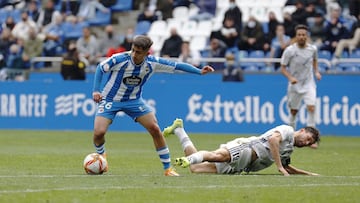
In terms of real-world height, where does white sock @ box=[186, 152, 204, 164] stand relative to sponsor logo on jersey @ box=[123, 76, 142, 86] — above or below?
below

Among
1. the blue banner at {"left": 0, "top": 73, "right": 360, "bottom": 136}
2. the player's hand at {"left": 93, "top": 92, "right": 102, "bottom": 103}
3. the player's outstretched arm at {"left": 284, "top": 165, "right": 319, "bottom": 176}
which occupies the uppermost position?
the player's hand at {"left": 93, "top": 92, "right": 102, "bottom": 103}

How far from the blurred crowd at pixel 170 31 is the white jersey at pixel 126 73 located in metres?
14.0

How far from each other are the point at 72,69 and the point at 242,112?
5438mm

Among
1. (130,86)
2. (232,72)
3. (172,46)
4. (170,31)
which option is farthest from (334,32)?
(130,86)

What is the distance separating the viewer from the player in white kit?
21.9m

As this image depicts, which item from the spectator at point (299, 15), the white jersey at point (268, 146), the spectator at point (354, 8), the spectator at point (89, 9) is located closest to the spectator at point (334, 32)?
the spectator at point (299, 15)

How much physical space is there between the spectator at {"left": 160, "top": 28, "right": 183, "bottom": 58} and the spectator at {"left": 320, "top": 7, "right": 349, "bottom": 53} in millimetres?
4126

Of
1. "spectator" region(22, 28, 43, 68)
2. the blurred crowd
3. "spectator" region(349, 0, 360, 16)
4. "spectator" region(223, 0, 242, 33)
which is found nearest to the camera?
the blurred crowd

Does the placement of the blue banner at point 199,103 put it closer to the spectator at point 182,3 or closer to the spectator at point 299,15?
the spectator at point 299,15

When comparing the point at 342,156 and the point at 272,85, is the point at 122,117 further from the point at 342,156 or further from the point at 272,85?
the point at 342,156

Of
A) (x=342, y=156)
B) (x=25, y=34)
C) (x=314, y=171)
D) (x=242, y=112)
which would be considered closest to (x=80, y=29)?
(x=25, y=34)

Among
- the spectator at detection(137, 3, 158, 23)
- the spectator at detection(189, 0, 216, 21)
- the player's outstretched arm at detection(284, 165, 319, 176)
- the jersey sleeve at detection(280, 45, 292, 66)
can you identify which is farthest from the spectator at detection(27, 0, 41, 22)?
the player's outstretched arm at detection(284, 165, 319, 176)

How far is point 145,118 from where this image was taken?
14672 mm

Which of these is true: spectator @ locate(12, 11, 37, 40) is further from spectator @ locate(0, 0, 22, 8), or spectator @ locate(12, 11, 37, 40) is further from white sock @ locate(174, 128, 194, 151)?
white sock @ locate(174, 128, 194, 151)
